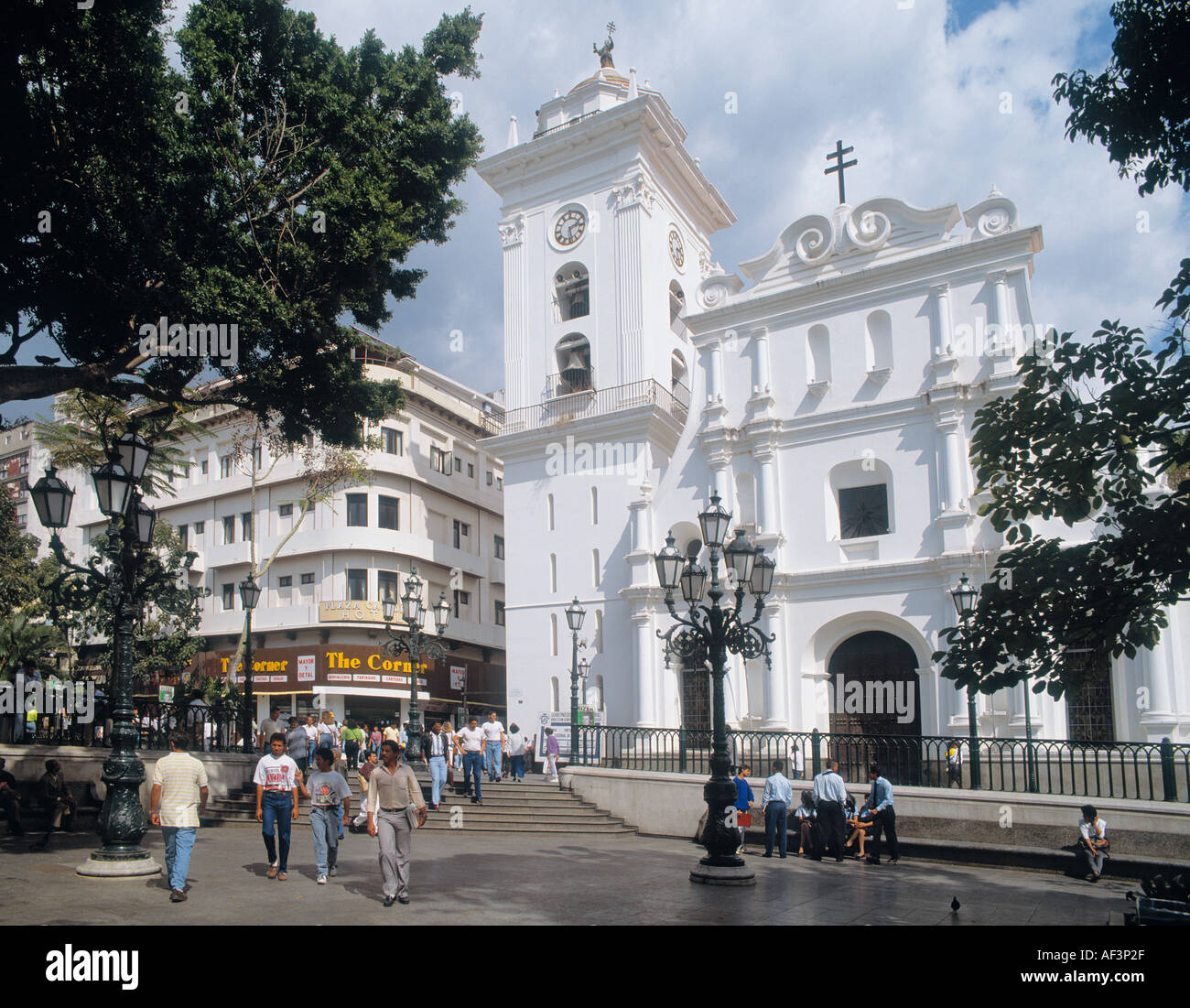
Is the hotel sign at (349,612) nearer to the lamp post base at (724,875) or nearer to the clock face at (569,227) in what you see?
the clock face at (569,227)

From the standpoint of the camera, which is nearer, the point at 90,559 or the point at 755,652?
the point at 90,559

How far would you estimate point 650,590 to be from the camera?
28438 mm

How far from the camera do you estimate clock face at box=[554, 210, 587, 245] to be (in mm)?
34500

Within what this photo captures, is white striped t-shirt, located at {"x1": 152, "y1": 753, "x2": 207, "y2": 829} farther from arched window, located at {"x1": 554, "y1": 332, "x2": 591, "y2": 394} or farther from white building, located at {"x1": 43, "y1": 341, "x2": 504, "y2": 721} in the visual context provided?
white building, located at {"x1": 43, "y1": 341, "x2": 504, "y2": 721}

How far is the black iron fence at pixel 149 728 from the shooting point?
18.2 metres

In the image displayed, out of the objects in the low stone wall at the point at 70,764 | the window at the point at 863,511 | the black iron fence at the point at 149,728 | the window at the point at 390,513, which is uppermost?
the window at the point at 390,513

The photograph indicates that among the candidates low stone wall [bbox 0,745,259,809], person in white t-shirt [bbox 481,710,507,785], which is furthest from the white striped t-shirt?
person in white t-shirt [bbox 481,710,507,785]

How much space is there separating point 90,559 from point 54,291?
11.3ft

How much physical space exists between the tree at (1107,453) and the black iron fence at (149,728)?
1584cm

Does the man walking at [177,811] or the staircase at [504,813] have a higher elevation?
the man walking at [177,811]

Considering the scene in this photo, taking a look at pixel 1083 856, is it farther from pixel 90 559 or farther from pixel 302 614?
pixel 302 614

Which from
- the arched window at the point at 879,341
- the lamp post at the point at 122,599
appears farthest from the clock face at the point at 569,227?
the lamp post at the point at 122,599

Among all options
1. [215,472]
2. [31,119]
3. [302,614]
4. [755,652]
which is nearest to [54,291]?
[31,119]

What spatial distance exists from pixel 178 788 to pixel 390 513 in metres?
30.0
